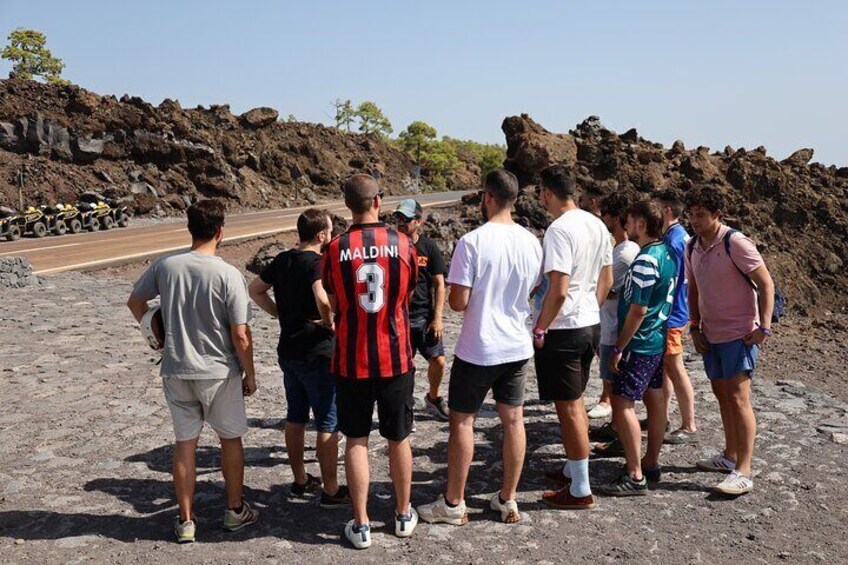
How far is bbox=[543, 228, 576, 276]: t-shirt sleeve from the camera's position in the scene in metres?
4.54

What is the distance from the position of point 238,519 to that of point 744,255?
3.75m

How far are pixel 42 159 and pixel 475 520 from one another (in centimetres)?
3608

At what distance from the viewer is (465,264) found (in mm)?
4387

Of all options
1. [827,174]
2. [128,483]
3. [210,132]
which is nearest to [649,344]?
[128,483]

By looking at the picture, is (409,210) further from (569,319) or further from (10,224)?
(10,224)

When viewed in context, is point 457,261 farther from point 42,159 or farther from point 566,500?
point 42,159

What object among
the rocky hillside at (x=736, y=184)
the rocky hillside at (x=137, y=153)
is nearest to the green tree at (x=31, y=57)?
the rocky hillside at (x=137, y=153)

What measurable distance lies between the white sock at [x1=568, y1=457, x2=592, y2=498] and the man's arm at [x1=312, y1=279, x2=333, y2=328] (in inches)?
71.4

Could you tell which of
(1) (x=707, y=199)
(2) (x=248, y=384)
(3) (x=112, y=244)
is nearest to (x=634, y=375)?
(1) (x=707, y=199)

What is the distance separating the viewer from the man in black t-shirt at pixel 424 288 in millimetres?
6109

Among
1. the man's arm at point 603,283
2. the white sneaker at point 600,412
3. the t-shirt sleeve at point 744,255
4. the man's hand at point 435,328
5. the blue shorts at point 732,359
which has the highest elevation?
the t-shirt sleeve at point 744,255

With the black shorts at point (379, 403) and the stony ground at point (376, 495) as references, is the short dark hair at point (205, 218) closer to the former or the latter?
the black shorts at point (379, 403)

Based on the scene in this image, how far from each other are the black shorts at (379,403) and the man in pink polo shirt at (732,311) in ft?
7.72

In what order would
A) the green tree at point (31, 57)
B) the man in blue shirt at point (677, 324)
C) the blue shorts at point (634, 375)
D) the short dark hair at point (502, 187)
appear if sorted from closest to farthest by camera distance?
1. the short dark hair at point (502, 187)
2. the blue shorts at point (634, 375)
3. the man in blue shirt at point (677, 324)
4. the green tree at point (31, 57)
